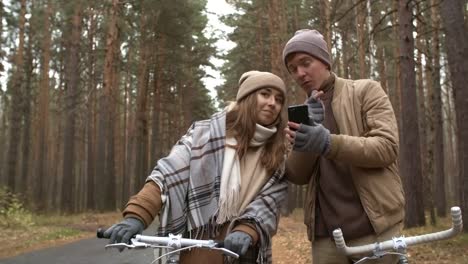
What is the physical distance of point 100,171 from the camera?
20.2 m

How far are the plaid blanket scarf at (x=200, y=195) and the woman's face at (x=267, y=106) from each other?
11.0 inches

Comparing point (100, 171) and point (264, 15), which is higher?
point (264, 15)

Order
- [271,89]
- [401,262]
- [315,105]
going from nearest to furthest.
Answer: [401,262]
[315,105]
[271,89]

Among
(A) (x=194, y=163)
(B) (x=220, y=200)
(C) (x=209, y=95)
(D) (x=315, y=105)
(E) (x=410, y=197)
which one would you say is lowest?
(E) (x=410, y=197)

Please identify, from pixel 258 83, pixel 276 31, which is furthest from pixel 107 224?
pixel 258 83

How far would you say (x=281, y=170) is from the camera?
282 centimetres

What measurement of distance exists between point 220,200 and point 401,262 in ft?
3.32

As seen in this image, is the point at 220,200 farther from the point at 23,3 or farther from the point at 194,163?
the point at 23,3

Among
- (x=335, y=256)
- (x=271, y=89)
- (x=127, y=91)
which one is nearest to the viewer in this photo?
(x=335, y=256)

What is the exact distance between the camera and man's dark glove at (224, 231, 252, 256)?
87.6 inches

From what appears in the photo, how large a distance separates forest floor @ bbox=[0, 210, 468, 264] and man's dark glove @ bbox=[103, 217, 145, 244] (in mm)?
6755

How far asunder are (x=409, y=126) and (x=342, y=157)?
389 inches

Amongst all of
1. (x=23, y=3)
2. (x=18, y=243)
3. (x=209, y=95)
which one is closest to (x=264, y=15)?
(x=23, y=3)

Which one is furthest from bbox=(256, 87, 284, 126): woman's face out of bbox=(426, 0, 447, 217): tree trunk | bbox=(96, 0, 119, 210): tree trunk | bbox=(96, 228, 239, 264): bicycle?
bbox=(96, 0, 119, 210): tree trunk
